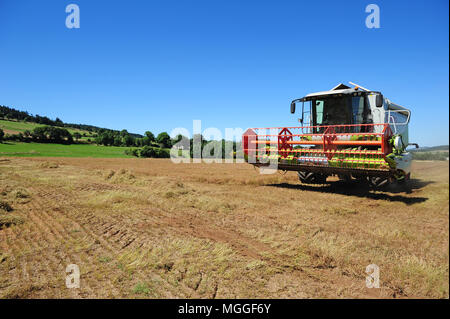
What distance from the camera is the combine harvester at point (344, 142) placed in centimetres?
671

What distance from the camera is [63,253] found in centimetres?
353

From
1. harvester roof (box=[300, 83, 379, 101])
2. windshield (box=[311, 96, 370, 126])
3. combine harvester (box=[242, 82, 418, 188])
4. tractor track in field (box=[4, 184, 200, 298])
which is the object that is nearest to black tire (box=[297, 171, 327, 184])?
combine harvester (box=[242, 82, 418, 188])

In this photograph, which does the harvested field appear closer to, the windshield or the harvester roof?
the windshield

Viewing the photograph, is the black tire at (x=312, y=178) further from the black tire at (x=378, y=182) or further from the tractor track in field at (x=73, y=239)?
the tractor track in field at (x=73, y=239)

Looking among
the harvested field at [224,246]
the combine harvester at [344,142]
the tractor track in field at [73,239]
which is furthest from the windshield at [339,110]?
the tractor track in field at [73,239]

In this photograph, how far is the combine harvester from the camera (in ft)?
22.0

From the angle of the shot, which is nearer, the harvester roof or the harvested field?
the harvested field

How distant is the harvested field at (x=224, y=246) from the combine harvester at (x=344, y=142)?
3.49 feet

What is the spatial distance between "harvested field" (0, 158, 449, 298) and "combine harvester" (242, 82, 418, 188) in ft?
3.49

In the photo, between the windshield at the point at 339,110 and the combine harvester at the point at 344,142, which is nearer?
the combine harvester at the point at 344,142

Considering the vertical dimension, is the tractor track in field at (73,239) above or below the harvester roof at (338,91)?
below
